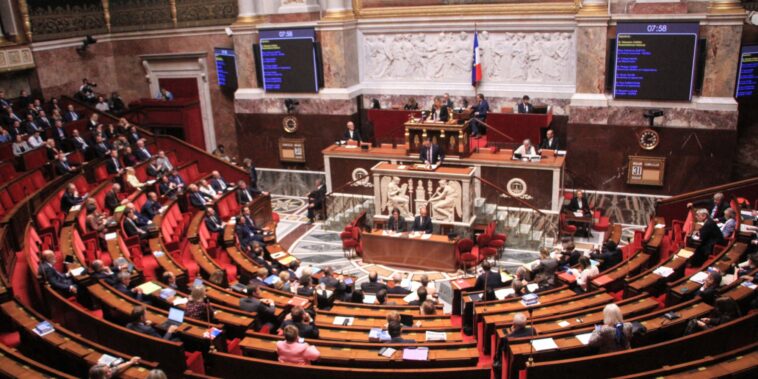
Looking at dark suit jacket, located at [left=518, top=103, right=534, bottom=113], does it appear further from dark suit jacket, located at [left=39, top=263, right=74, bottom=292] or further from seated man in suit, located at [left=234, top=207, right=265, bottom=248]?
dark suit jacket, located at [left=39, top=263, right=74, bottom=292]

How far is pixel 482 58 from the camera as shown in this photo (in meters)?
15.8

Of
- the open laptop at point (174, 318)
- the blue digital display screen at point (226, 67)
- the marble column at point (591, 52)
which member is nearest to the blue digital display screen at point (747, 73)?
the marble column at point (591, 52)

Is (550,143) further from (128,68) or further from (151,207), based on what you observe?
(128,68)

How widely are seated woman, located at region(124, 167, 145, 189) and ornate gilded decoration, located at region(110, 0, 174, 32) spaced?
6.55m

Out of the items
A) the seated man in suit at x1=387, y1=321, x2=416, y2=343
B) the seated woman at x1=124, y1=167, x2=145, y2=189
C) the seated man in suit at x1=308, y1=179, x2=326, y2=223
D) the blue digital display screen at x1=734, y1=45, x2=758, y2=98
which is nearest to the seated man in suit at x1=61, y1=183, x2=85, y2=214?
the seated woman at x1=124, y1=167, x2=145, y2=189

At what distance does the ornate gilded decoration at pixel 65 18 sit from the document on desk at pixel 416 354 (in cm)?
1504

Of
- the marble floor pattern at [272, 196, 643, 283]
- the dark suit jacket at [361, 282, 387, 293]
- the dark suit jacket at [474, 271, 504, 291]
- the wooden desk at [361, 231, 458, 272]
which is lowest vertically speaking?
the marble floor pattern at [272, 196, 643, 283]

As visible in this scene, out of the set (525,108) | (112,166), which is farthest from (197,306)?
(525,108)

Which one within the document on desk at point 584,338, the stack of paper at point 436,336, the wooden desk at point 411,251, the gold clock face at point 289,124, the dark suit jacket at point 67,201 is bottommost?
the wooden desk at point 411,251

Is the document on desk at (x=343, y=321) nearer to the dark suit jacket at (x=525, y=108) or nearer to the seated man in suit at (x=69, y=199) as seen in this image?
the seated man in suit at (x=69, y=199)

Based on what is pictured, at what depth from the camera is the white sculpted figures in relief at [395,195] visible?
1310 cm

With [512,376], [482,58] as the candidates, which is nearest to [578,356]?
[512,376]

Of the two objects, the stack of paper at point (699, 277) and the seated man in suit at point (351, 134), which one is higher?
the seated man in suit at point (351, 134)

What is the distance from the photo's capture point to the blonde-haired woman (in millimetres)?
6211
